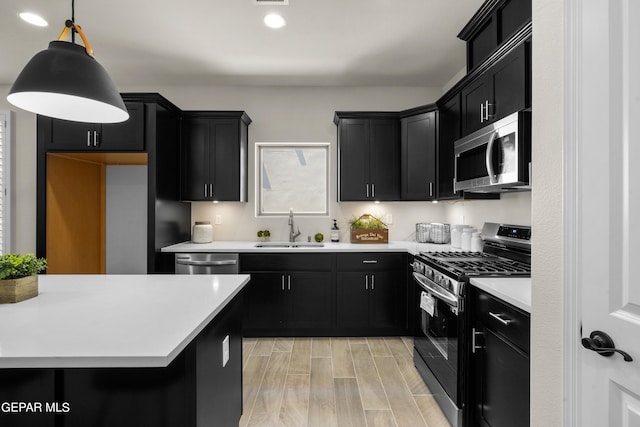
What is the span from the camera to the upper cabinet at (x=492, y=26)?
2162 mm

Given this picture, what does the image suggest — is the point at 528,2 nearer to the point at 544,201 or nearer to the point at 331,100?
the point at 544,201

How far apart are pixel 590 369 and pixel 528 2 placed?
2.01 metres

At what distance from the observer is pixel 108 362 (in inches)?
36.5

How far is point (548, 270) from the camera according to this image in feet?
4.25

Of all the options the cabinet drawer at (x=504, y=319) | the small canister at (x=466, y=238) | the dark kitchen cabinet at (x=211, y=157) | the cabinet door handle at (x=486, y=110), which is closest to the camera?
the cabinet drawer at (x=504, y=319)

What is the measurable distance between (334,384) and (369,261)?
1.27 metres

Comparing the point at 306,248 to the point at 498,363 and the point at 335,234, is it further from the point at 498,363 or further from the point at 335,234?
the point at 498,363

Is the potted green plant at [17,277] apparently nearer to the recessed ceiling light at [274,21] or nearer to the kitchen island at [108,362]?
the kitchen island at [108,362]

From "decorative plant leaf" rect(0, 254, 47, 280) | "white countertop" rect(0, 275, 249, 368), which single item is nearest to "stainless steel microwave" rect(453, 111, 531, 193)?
"white countertop" rect(0, 275, 249, 368)

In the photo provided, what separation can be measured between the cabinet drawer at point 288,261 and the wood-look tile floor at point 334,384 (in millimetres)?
710

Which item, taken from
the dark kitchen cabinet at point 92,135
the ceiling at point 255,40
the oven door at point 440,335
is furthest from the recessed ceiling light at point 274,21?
the oven door at point 440,335

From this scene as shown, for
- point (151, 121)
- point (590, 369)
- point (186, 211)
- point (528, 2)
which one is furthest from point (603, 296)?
point (186, 211)

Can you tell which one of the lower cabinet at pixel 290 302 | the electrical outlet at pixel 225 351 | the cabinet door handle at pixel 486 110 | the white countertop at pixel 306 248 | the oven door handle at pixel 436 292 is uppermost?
the cabinet door handle at pixel 486 110

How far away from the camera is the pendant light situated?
1.42 metres
